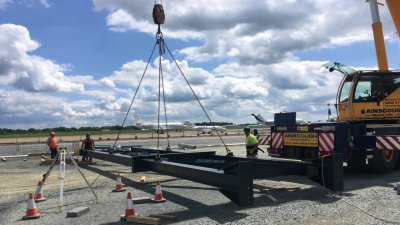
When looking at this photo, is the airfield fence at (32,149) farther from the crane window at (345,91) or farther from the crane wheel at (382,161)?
the crane wheel at (382,161)

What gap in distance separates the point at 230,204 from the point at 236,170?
3.93 ft

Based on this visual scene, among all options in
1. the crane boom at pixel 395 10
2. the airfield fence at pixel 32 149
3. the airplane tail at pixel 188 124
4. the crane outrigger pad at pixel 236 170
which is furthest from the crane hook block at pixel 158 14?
the airplane tail at pixel 188 124

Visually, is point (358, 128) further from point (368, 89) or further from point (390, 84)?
point (390, 84)

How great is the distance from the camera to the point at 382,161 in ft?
39.9

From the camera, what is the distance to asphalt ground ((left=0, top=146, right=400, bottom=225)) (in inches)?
281

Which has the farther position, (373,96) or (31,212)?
(373,96)

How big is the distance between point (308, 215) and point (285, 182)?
160 inches

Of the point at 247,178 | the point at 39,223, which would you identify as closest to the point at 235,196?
the point at 247,178

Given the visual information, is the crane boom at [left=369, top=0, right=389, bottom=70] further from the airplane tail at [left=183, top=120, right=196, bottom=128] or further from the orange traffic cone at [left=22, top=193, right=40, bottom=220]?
the airplane tail at [left=183, top=120, right=196, bottom=128]

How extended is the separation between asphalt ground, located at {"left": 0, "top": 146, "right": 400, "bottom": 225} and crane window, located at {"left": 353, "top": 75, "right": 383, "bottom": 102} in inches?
94.9

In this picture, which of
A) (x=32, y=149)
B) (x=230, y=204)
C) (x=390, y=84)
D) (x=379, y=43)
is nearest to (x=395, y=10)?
(x=379, y=43)

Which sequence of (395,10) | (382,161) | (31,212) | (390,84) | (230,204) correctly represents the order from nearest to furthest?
(31,212), (230,204), (382,161), (390,84), (395,10)

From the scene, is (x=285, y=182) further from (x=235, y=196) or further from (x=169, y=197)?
(x=235, y=196)

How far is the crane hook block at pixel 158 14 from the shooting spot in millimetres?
10625
